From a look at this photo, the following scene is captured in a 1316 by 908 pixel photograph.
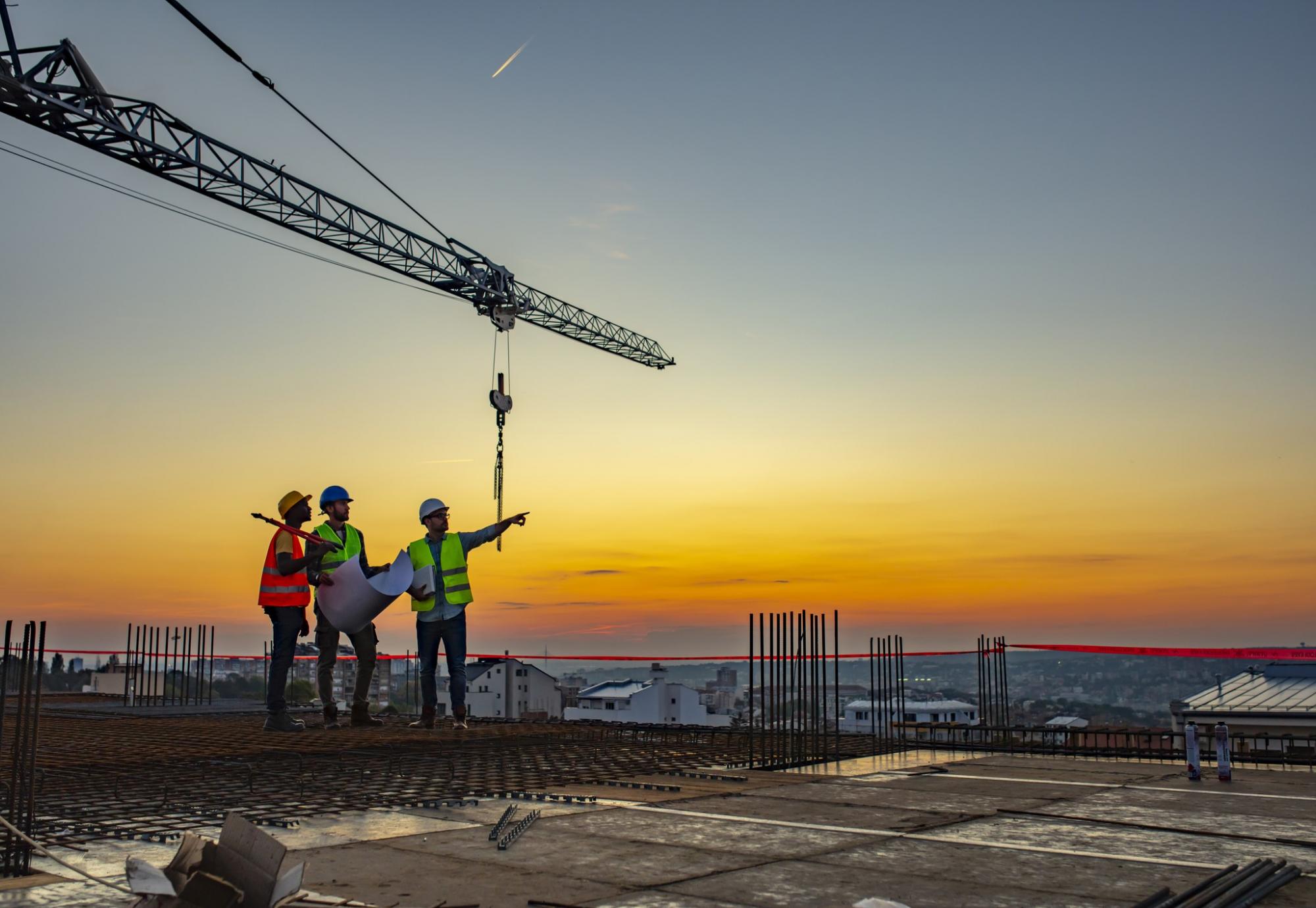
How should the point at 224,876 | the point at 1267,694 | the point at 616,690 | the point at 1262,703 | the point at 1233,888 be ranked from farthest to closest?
the point at 616,690 → the point at 1267,694 → the point at 1262,703 → the point at 1233,888 → the point at 224,876

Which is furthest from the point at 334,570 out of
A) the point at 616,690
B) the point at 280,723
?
the point at 616,690

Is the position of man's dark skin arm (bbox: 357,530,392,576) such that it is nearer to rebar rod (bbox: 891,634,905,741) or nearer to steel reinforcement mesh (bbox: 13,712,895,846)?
steel reinforcement mesh (bbox: 13,712,895,846)

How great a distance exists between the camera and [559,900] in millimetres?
5180

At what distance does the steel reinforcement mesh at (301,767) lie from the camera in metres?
7.53

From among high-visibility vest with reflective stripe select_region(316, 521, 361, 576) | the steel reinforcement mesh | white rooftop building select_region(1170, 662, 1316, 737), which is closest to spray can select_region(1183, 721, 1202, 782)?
the steel reinforcement mesh

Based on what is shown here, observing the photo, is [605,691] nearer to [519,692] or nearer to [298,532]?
[519,692]

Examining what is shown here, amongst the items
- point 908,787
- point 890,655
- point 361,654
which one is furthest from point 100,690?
point 908,787

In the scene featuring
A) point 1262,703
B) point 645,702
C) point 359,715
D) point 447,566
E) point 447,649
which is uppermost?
point 447,566

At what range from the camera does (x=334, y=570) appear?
13.2 m

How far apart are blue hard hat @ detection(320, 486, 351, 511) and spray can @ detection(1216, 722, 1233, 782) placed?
1004cm

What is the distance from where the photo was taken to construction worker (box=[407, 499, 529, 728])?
13.9m

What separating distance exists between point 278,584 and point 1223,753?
10.4 m

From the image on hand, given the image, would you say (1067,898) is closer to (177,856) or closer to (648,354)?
→ (177,856)

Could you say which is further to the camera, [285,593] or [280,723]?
[280,723]
